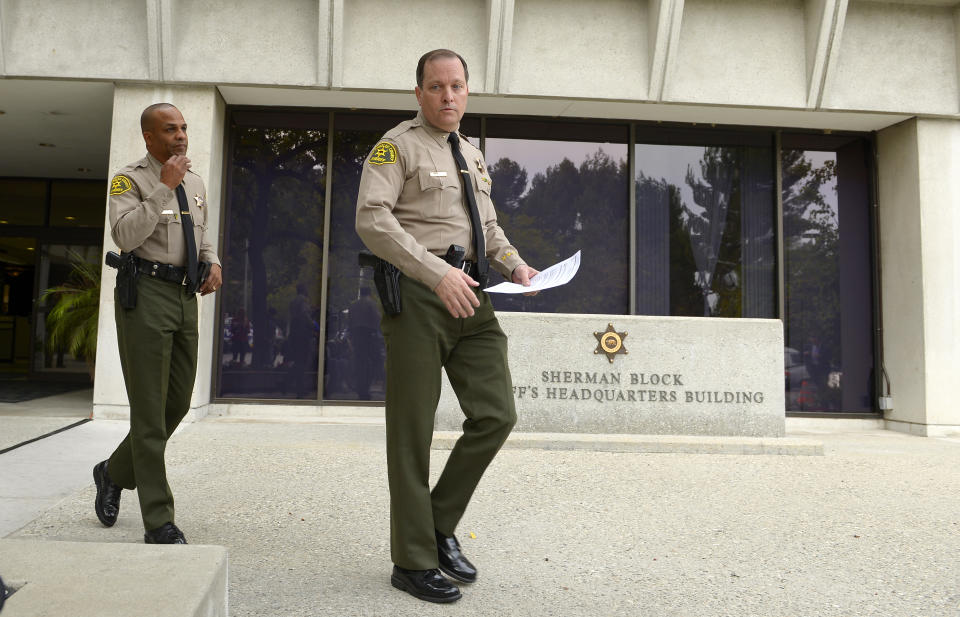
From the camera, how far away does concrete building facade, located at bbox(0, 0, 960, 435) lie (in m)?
7.46

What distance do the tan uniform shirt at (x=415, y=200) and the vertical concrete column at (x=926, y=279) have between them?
7.49 meters

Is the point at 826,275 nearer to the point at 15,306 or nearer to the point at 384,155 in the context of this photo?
the point at 384,155

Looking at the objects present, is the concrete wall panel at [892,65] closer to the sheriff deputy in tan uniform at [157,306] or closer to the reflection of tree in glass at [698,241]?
the reflection of tree in glass at [698,241]

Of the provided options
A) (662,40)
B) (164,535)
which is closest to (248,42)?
(662,40)

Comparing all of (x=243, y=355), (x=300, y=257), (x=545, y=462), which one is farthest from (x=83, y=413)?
(x=545, y=462)

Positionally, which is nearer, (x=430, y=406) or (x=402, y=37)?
(x=430, y=406)

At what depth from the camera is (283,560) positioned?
2.97 m

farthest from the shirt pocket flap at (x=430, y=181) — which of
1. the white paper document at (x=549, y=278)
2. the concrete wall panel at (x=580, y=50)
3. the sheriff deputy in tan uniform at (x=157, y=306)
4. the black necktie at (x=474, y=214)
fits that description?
the concrete wall panel at (x=580, y=50)

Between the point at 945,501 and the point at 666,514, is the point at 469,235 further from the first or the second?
the point at 945,501

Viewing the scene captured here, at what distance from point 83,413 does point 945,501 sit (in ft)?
27.0

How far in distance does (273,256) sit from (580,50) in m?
4.38

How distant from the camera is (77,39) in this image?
741cm

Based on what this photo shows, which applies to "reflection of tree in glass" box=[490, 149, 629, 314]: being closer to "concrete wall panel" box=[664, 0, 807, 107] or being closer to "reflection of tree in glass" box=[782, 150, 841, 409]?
"concrete wall panel" box=[664, 0, 807, 107]

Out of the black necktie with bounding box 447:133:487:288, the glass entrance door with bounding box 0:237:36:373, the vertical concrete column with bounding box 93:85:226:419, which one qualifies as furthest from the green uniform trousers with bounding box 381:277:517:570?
the glass entrance door with bounding box 0:237:36:373
